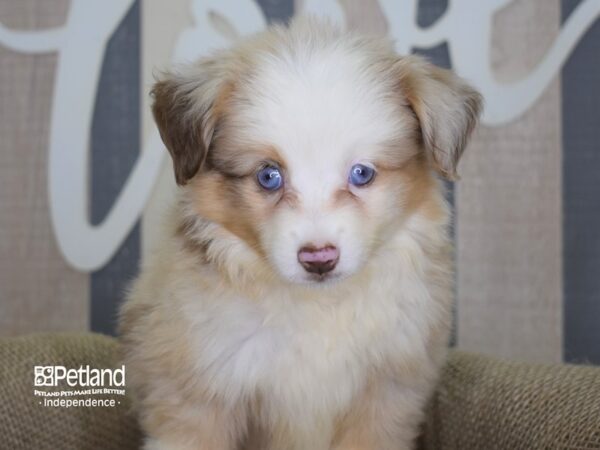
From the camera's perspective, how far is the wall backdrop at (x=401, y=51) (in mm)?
2941

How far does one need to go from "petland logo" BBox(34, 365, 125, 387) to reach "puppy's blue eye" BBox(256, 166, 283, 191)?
2.32 ft

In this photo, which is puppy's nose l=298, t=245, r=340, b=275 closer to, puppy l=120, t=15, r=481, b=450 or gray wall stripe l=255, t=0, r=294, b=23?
puppy l=120, t=15, r=481, b=450

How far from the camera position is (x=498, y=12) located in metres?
2.96

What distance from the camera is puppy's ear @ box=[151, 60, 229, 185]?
180 centimetres

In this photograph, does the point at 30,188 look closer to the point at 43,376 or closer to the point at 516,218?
the point at 43,376

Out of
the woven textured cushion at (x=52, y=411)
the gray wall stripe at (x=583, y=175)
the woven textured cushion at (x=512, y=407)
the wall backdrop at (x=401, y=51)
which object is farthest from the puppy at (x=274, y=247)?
the gray wall stripe at (x=583, y=175)

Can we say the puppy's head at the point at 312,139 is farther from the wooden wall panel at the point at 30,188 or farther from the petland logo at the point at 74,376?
the wooden wall panel at the point at 30,188

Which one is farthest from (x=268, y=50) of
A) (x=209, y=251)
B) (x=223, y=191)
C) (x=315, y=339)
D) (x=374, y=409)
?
(x=374, y=409)

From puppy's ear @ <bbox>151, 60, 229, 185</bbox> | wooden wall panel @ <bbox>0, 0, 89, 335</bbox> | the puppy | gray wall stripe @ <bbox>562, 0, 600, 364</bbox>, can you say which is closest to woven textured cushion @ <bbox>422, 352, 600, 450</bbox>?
the puppy

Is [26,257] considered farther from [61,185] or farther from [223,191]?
[223,191]

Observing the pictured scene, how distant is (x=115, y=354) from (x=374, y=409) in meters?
0.72

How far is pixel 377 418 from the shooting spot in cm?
192

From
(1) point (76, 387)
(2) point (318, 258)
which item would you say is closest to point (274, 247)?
(2) point (318, 258)

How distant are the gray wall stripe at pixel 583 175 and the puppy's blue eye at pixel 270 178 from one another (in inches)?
58.7
